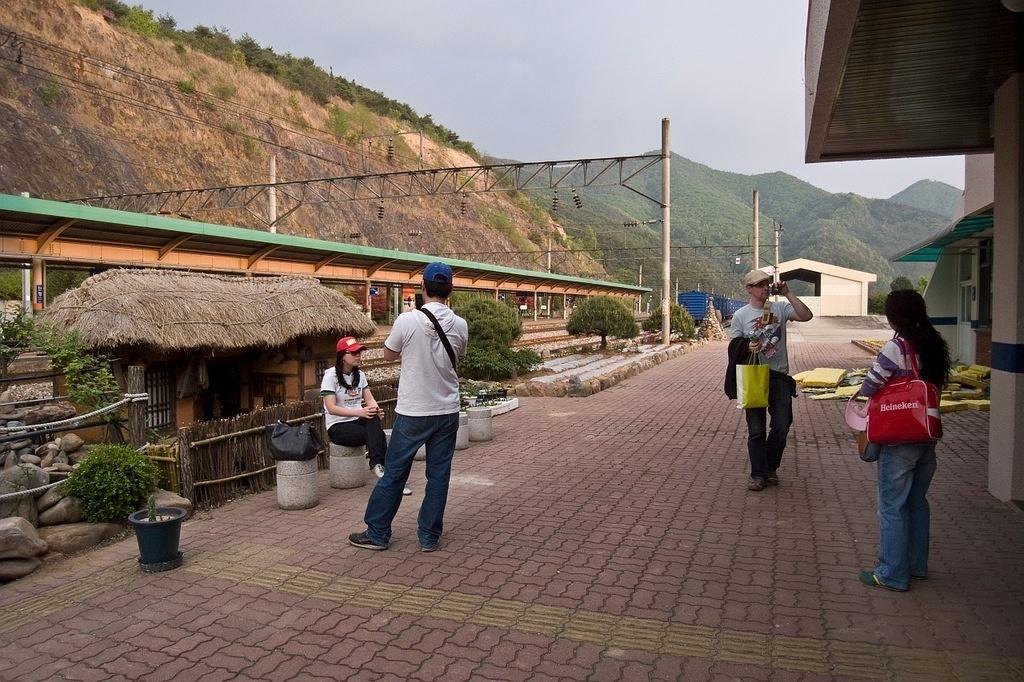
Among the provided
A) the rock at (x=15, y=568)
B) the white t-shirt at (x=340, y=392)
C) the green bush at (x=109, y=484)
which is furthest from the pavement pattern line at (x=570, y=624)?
the white t-shirt at (x=340, y=392)

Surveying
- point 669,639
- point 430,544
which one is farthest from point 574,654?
point 430,544

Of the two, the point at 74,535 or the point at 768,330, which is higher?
the point at 768,330

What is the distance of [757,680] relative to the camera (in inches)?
130

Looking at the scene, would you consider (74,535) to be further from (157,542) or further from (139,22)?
(139,22)

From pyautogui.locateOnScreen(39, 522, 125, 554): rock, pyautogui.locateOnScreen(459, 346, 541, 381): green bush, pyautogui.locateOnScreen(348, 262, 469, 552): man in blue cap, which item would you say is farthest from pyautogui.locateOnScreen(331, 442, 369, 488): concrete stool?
pyautogui.locateOnScreen(459, 346, 541, 381): green bush

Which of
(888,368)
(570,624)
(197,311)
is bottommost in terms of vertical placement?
(570,624)

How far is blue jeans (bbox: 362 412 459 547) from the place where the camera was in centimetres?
485

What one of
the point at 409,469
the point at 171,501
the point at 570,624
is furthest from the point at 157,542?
the point at 570,624

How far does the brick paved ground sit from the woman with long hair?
0.20 m

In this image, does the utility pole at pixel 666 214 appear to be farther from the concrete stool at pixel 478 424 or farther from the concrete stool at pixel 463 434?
the concrete stool at pixel 463 434

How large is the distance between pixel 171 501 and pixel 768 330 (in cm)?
514

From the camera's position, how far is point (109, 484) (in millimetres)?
5445

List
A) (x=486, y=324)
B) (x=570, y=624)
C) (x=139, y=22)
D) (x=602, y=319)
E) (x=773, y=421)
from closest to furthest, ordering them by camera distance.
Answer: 1. (x=570, y=624)
2. (x=773, y=421)
3. (x=486, y=324)
4. (x=602, y=319)
5. (x=139, y=22)

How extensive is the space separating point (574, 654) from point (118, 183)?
3473 centimetres
